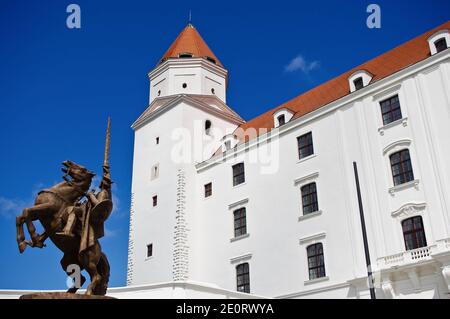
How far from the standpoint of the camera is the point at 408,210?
22625 millimetres

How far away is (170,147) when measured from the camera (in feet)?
116

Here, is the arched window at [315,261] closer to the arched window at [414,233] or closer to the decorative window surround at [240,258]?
the decorative window surround at [240,258]

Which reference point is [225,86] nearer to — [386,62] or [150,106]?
[150,106]

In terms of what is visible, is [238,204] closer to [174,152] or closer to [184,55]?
[174,152]

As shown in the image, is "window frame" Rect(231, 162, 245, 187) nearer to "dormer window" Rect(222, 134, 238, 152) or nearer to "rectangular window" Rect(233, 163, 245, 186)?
"rectangular window" Rect(233, 163, 245, 186)

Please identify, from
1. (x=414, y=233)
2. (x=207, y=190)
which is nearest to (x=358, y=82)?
(x=414, y=233)

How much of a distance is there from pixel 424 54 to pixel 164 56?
21.8 m

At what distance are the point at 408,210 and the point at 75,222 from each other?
649 inches

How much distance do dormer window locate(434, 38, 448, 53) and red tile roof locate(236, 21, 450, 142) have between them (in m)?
0.65

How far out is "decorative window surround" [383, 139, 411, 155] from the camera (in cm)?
2394

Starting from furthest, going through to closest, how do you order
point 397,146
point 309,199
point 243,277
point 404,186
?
point 243,277, point 309,199, point 397,146, point 404,186

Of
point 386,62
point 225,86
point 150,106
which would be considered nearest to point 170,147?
point 150,106

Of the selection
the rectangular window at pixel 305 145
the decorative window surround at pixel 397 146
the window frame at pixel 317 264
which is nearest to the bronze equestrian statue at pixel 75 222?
the window frame at pixel 317 264

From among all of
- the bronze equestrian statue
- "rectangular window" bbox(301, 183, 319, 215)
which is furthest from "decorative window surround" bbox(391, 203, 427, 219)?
the bronze equestrian statue
